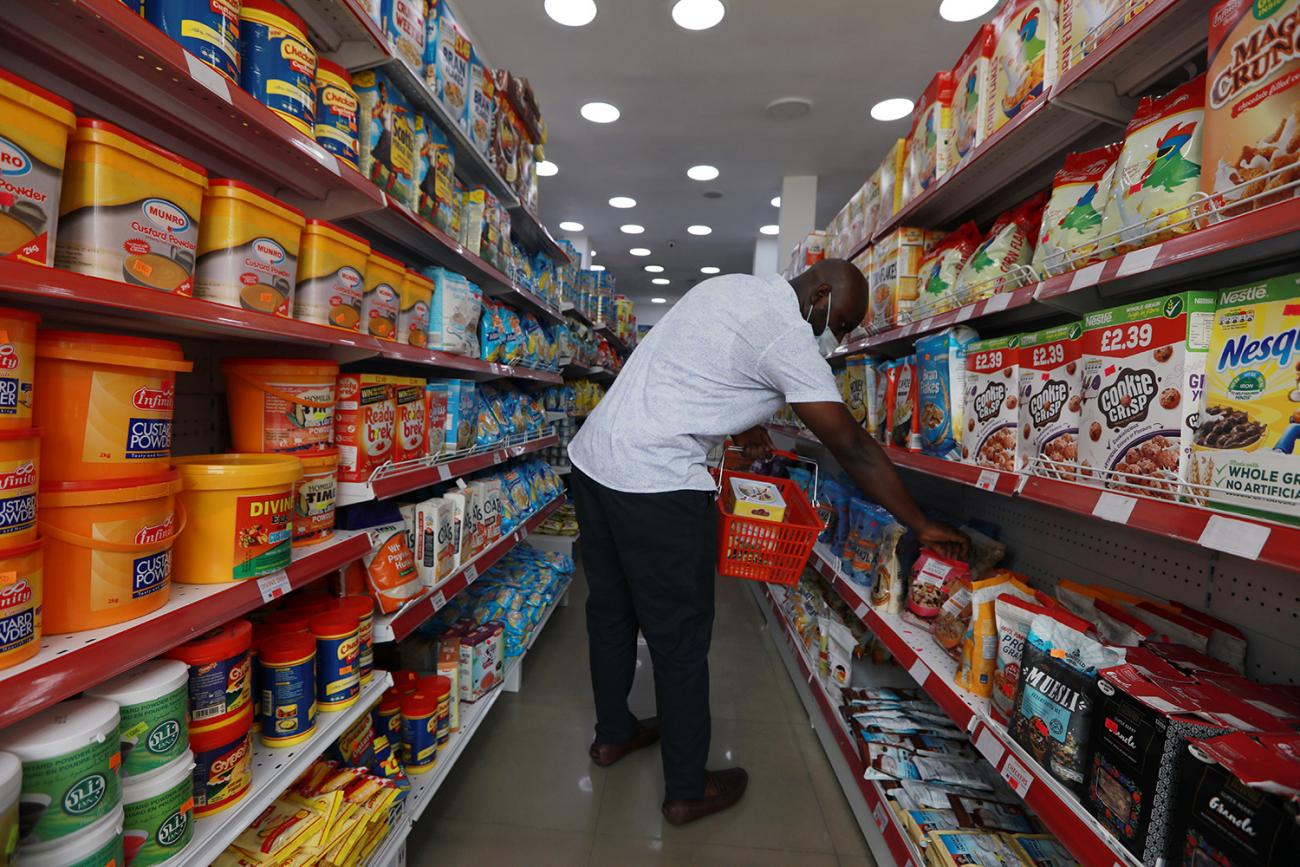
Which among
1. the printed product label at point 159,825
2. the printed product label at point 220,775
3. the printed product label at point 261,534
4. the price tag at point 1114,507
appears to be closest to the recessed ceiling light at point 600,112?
the printed product label at point 261,534

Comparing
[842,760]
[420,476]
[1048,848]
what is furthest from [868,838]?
[420,476]

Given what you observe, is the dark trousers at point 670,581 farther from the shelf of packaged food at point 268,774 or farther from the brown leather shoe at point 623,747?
the shelf of packaged food at point 268,774

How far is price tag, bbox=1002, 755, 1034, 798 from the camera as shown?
1.17 m

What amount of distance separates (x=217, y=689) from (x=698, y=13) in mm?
3741

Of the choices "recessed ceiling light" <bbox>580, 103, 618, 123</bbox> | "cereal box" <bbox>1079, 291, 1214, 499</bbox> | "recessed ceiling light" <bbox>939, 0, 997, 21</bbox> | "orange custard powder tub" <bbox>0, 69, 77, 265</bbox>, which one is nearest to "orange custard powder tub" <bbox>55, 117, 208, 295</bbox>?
"orange custard powder tub" <bbox>0, 69, 77, 265</bbox>

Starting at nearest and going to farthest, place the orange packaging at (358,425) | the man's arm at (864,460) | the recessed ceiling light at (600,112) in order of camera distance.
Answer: the orange packaging at (358,425), the man's arm at (864,460), the recessed ceiling light at (600,112)

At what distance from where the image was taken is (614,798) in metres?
2.15

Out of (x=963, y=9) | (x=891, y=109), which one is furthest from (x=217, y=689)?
(x=891, y=109)

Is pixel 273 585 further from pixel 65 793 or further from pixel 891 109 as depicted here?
pixel 891 109

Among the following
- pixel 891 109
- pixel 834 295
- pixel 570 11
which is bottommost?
pixel 834 295

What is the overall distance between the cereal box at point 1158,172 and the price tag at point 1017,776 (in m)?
1.10

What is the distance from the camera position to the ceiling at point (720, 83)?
330 cm

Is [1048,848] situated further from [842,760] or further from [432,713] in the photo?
[432,713]

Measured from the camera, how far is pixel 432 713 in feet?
6.22
